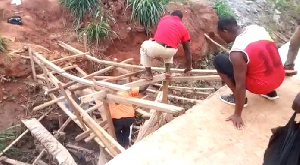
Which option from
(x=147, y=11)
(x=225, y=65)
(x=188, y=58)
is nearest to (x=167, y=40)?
(x=188, y=58)

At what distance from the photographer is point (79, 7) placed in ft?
26.7

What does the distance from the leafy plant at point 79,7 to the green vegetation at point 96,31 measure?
367mm

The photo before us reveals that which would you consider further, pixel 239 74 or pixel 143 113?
pixel 143 113

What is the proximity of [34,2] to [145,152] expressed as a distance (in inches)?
227

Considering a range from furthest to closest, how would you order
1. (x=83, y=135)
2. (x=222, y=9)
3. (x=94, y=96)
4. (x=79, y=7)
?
(x=222, y=9), (x=79, y=7), (x=83, y=135), (x=94, y=96)

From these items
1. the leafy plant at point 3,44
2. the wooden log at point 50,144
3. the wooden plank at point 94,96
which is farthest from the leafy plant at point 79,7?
the wooden plank at point 94,96

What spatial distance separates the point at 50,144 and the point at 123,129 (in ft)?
3.43

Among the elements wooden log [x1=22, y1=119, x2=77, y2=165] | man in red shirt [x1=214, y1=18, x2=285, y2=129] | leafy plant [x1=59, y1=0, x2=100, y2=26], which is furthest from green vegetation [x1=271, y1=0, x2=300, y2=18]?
wooden log [x1=22, y1=119, x2=77, y2=165]

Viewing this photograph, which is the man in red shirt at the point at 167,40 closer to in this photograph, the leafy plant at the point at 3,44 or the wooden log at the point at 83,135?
the wooden log at the point at 83,135

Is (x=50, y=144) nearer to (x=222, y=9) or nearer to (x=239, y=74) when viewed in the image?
(x=239, y=74)

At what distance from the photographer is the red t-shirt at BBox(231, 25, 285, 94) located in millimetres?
3592

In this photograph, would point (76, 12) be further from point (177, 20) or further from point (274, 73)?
point (274, 73)

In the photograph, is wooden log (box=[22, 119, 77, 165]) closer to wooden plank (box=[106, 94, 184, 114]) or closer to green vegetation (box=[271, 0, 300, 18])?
wooden plank (box=[106, 94, 184, 114])

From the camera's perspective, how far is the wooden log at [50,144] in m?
5.02
